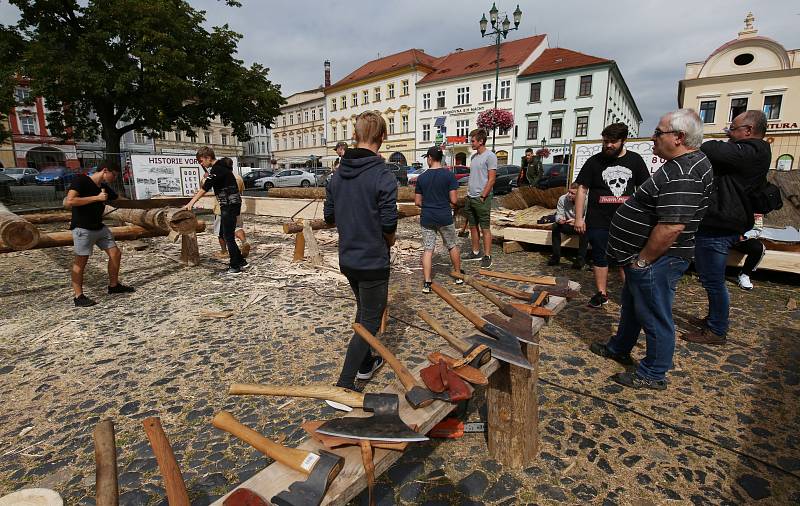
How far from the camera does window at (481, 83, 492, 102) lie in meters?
38.8

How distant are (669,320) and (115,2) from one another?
65.7ft

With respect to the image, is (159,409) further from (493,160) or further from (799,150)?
(799,150)

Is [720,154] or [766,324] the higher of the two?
[720,154]

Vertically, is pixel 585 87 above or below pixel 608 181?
above

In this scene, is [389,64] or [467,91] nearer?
[467,91]

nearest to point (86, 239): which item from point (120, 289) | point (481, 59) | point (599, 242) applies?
point (120, 289)

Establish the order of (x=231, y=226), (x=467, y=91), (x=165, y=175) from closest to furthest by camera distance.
A: (x=231, y=226) < (x=165, y=175) < (x=467, y=91)

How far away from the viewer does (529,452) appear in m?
2.19

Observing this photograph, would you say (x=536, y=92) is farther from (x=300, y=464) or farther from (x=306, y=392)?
(x=300, y=464)

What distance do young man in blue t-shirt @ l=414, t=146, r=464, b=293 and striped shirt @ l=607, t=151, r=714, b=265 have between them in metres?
2.36

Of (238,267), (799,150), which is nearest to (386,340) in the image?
(238,267)

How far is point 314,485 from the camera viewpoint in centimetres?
114

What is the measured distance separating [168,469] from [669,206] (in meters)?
2.80

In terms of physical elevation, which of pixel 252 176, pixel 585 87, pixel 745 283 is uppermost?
pixel 585 87
